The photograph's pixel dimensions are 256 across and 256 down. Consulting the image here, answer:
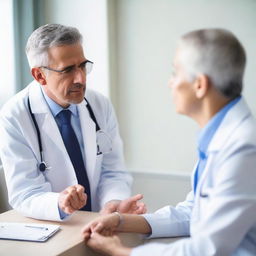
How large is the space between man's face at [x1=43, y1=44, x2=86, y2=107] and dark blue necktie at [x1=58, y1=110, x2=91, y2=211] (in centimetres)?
9

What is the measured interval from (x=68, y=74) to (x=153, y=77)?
1.06m

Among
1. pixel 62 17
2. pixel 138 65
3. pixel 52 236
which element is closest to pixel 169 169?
pixel 138 65

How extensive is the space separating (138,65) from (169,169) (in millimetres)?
721

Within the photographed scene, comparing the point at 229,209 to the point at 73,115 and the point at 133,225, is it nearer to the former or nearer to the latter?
the point at 133,225

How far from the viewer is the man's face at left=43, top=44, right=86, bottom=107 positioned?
1.99 m

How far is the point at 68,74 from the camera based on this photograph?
202 centimetres

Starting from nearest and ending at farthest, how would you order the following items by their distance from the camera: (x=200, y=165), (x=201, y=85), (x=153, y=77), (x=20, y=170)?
(x=201, y=85) → (x=200, y=165) → (x=20, y=170) → (x=153, y=77)

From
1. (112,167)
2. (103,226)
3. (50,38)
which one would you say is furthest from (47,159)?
(103,226)

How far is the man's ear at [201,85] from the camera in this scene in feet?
4.00

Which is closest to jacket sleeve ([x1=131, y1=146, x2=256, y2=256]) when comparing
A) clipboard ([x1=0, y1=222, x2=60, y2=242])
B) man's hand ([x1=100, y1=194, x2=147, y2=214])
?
clipboard ([x1=0, y1=222, x2=60, y2=242])

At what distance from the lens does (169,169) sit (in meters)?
3.04

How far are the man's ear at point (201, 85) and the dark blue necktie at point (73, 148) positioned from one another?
95cm

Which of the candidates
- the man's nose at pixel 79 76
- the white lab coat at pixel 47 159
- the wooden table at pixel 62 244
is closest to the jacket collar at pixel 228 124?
the wooden table at pixel 62 244

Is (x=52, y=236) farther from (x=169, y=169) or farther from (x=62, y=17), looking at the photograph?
(x=62, y=17)
